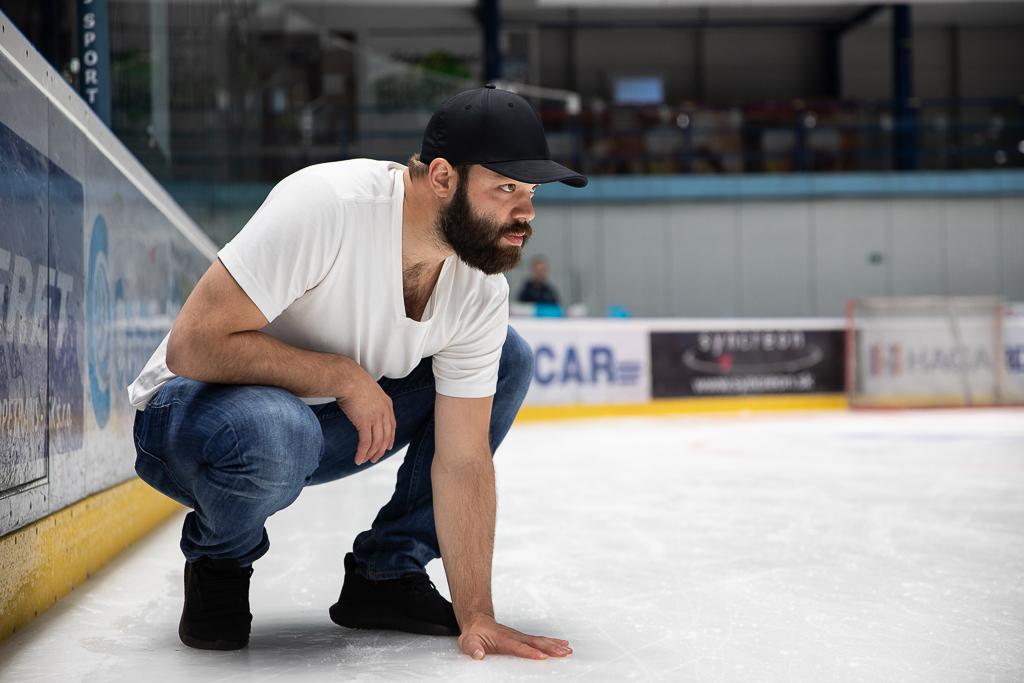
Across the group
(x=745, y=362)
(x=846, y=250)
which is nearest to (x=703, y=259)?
(x=846, y=250)

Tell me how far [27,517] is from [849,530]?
2.17 meters

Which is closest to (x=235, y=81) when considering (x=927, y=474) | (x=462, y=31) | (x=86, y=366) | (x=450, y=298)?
(x=86, y=366)

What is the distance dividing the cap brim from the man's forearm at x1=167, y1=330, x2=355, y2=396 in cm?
41

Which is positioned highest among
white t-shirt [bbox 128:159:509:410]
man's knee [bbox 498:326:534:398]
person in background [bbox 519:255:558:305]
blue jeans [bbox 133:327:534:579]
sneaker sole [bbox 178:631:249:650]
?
person in background [bbox 519:255:558:305]

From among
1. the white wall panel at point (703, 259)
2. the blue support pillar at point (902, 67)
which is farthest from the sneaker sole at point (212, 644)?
the blue support pillar at point (902, 67)

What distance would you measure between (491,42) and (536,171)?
14275mm

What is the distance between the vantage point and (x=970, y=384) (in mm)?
9719

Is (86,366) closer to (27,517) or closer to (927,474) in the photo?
(27,517)

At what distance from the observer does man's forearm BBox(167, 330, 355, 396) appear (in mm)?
1547

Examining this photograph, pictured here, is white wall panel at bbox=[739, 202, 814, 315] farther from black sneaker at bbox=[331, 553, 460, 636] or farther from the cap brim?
the cap brim

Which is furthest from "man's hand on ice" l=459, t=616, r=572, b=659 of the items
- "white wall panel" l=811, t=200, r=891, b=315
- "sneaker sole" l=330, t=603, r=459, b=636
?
"white wall panel" l=811, t=200, r=891, b=315

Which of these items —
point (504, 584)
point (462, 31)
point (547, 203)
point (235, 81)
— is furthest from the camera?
point (462, 31)

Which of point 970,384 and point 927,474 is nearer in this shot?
point 927,474

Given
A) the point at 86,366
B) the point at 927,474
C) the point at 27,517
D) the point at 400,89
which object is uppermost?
the point at 400,89
